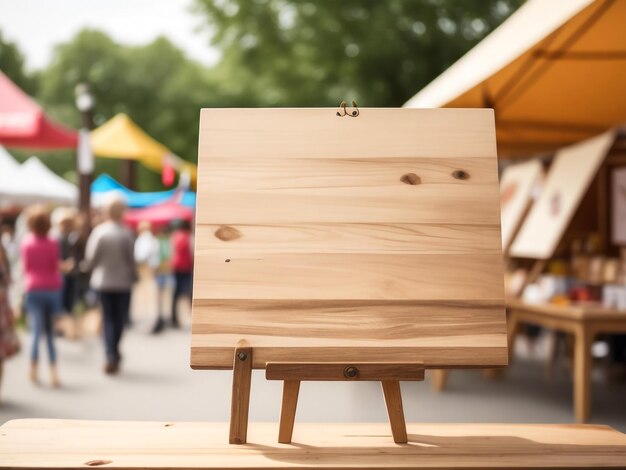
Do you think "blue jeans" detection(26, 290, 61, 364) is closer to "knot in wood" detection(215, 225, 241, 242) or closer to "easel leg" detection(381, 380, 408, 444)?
"knot in wood" detection(215, 225, 241, 242)

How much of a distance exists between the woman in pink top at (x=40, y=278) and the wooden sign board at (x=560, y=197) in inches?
183

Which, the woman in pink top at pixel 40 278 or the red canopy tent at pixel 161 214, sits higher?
the red canopy tent at pixel 161 214

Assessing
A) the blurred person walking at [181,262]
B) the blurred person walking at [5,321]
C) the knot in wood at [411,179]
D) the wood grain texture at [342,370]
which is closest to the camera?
the wood grain texture at [342,370]

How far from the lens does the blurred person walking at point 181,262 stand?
35.5 feet

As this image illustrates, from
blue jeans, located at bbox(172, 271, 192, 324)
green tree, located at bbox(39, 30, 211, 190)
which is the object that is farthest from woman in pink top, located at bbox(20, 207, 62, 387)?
green tree, located at bbox(39, 30, 211, 190)

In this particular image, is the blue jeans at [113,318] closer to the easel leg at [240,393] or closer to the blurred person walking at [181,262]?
the blurred person walking at [181,262]

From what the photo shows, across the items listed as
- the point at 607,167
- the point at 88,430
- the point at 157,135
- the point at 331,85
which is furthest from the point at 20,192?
the point at 157,135

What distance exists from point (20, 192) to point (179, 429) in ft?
31.6

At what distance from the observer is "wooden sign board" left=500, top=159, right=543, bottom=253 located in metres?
6.70

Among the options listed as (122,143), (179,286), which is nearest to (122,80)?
(122,143)

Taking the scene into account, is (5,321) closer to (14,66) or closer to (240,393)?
(240,393)

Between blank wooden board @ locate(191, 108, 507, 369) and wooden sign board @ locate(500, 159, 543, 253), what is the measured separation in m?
4.85

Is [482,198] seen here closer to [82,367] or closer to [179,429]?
[179,429]

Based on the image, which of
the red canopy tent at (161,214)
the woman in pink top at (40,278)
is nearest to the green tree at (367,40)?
the red canopy tent at (161,214)
